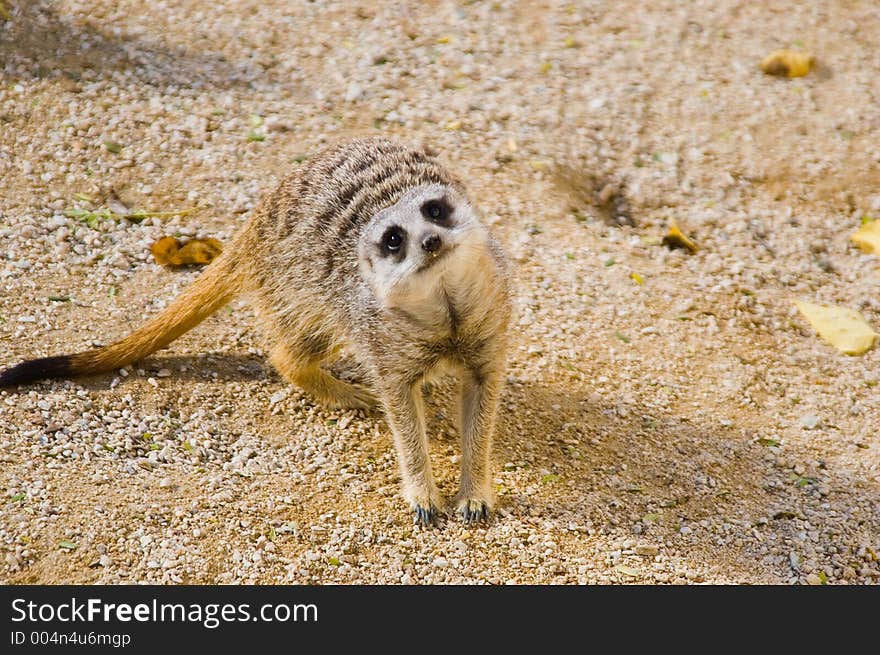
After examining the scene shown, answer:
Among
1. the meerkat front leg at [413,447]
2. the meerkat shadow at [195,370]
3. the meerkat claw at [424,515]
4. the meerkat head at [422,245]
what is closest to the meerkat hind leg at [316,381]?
the meerkat shadow at [195,370]

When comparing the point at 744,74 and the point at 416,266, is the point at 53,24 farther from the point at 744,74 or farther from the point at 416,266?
the point at 744,74

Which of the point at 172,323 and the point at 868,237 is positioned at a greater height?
the point at 172,323

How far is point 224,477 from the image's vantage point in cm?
308

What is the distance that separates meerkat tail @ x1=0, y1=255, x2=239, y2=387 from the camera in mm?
3184

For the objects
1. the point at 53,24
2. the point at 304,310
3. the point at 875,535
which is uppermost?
the point at 53,24

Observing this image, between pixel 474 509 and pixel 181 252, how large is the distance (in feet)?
5.36

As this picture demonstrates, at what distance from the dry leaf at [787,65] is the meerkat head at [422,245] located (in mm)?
2939

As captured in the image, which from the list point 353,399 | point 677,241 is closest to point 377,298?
point 353,399

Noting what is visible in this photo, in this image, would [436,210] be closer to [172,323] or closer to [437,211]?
[437,211]

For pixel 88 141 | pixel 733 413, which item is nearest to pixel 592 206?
pixel 733 413

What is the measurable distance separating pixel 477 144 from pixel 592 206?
61cm

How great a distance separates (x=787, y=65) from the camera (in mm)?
5094

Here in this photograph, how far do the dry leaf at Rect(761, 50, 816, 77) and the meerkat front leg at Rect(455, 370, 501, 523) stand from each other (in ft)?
9.71

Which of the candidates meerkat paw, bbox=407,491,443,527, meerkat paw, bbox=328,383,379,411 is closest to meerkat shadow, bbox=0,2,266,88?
meerkat paw, bbox=328,383,379,411
